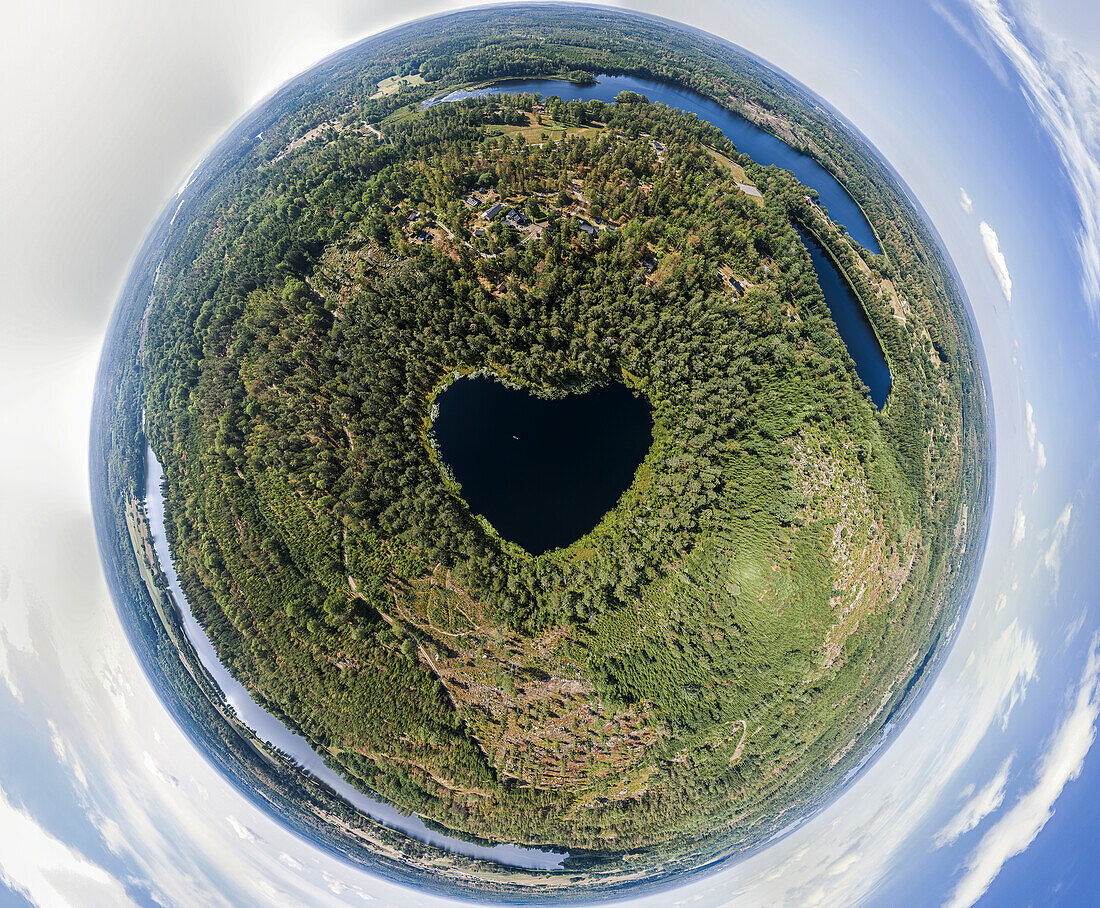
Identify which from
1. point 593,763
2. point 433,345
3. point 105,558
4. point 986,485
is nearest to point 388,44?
point 433,345

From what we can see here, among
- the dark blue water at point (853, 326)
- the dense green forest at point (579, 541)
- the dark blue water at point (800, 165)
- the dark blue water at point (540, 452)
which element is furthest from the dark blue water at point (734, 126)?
the dark blue water at point (540, 452)

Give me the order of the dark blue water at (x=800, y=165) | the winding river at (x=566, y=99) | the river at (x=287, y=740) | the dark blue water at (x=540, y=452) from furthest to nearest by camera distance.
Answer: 1. the dark blue water at (x=800, y=165)
2. the winding river at (x=566, y=99)
3. the river at (x=287, y=740)
4. the dark blue water at (x=540, y=452)

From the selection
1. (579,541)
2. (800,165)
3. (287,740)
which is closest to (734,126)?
(800,165)

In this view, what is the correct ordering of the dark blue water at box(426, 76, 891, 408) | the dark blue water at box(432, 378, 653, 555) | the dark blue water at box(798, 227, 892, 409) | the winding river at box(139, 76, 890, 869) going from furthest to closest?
the dark blue water at box(426, 76, 891, 408) < the dark blue water at box(798, 227, 892, 409) < the winding river at box(139, 76, 890, 869) < the dark blue water at box(432, 378, 653, 555)

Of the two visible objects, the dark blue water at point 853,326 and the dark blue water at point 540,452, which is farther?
the dark blue water at point 853,326

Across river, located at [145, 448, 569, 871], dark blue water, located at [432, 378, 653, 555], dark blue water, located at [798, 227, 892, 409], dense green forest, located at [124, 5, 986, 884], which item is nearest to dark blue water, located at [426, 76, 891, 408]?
dark blue water, located at [798, 227, 892, 409]

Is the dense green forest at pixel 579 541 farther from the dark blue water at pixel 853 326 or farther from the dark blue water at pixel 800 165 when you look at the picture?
the dark blue water at pixel 800 165

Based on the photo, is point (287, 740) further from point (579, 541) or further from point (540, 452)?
point (540, 452)

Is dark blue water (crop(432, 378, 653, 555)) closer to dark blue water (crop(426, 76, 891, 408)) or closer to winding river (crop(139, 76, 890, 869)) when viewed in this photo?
dark blue water (crop(426, 76, 891, 408))
